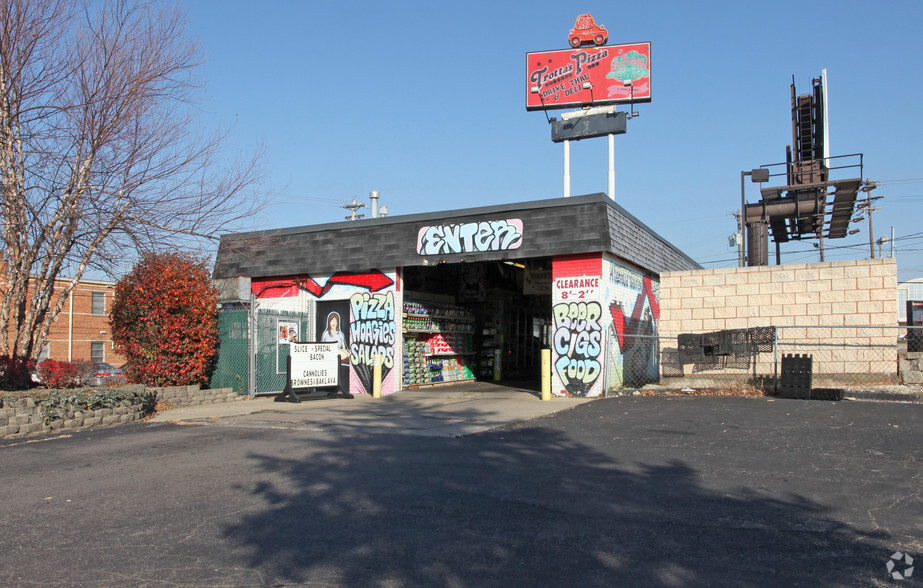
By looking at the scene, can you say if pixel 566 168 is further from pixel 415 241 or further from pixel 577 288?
pixel 577 288

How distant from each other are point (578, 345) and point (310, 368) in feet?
20.3

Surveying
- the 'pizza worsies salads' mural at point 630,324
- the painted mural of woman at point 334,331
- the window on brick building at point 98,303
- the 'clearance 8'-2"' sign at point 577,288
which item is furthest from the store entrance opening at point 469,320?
the window on brick building at point 98,303

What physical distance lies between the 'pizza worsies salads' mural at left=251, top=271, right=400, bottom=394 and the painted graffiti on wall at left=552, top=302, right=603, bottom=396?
4.43 m

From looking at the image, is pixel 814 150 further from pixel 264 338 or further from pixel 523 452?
pixel 523 452

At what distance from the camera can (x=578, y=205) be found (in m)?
16.1

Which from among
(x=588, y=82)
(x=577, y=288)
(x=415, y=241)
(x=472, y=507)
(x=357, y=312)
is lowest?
(x=472, y=507)

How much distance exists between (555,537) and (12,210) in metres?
10.9

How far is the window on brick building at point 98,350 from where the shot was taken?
149 ft

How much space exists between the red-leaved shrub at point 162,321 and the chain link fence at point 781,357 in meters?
9.43

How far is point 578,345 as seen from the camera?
16.1 m

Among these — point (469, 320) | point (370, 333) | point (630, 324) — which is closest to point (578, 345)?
point (630, 324)

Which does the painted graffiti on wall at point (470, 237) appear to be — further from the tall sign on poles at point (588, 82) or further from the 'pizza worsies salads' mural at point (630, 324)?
the tall sign on poles at point (588, 82)

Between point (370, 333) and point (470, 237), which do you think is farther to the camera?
point (370, 333)

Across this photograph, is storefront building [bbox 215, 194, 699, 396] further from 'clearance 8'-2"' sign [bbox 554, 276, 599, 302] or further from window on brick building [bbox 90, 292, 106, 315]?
window on brick building [bbox 90, 292, 106, 315]
